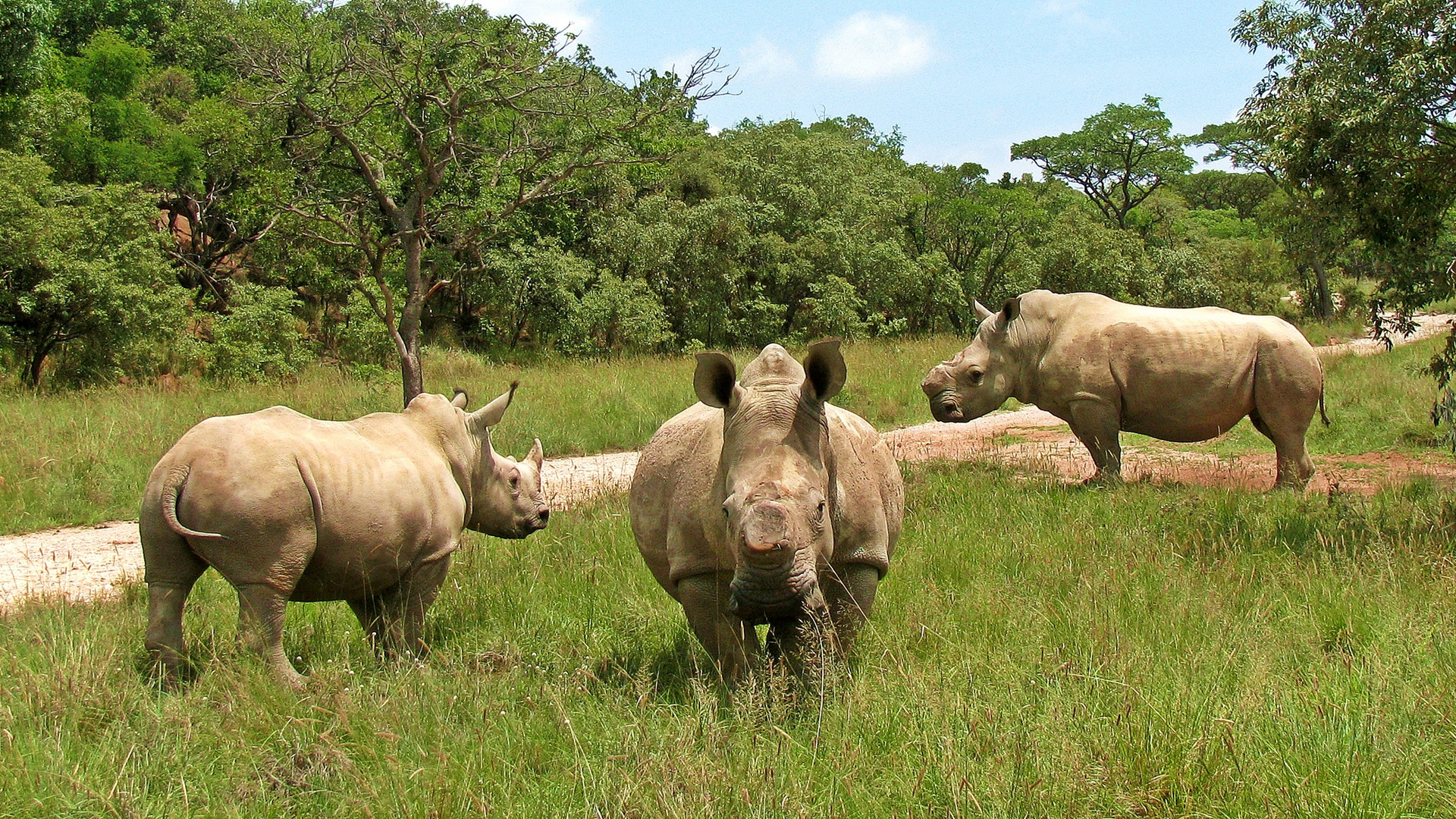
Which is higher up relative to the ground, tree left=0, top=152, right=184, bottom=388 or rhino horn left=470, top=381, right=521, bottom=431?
tree left=0, top=152, right=184, bottom=388

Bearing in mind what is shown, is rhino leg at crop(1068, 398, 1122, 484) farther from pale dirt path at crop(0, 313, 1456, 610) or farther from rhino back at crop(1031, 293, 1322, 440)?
pale dirt path at crop(0, 313, 1456, 610)

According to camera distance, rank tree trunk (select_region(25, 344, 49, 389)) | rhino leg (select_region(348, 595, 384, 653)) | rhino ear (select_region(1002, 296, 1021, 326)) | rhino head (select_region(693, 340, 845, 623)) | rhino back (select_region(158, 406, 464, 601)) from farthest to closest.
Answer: tree trunk (select_region(25, 344, 49, 389)) < rhino ear (select_region(1002, 296, 1021, 326)) < rhino leg (select_region(348, 595, 384, 653)) < rhino back (select_region(158, 406, 464, 601)) < rhino head (select_region(693, 340, 845, 623))

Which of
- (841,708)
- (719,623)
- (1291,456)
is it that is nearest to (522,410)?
(1291,456)

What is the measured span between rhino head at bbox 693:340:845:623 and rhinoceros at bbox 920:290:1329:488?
6.25m

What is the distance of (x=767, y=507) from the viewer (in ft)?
11.5

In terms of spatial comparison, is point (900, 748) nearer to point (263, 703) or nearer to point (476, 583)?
point (263, 703)

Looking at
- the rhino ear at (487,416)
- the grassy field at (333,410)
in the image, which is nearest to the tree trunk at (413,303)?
the grassy field at (333,410)

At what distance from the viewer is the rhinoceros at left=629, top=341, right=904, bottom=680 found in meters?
3.58

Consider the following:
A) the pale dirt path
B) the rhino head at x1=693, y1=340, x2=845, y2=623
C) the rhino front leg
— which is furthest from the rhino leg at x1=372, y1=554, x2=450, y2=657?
the pale dirt path

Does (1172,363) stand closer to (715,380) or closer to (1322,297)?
(715,380)

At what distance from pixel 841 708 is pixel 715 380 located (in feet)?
4.13

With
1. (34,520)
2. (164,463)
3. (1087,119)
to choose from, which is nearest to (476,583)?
(164,463)

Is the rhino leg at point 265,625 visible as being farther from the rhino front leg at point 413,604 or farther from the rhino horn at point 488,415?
the rhino horn at point 488,415

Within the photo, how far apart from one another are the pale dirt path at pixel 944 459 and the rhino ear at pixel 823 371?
4802 millimetres
